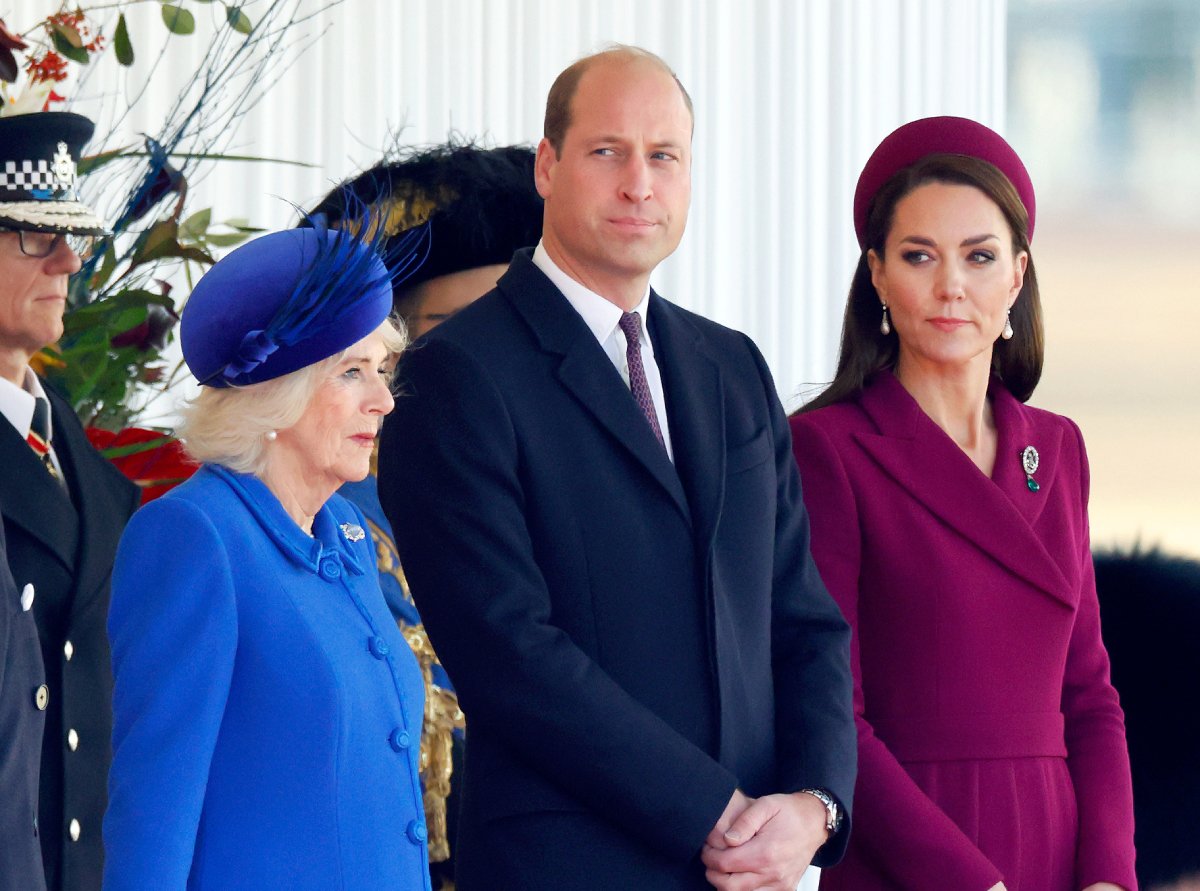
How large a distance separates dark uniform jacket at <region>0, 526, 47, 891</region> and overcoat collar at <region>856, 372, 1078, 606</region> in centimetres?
124

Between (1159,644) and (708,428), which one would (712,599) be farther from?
(1159,644)

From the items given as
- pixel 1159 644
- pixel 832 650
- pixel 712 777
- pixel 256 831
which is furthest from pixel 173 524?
pixel 1159 644

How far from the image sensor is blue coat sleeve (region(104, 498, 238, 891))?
1673mm

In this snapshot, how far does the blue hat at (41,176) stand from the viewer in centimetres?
236

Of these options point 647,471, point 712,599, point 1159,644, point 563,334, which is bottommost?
point 1159,644

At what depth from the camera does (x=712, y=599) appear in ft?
6.68

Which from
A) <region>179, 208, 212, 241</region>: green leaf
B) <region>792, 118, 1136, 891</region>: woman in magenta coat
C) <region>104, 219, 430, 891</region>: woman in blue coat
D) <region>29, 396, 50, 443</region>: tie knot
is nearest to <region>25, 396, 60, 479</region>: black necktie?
<region>29, 396, 50, 443</region>: tie knot

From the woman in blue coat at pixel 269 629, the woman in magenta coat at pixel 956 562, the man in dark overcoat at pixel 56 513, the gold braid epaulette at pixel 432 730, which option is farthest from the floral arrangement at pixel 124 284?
the woman in magenta coat at pixel 956 562

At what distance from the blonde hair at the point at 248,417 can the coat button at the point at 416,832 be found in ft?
1.26

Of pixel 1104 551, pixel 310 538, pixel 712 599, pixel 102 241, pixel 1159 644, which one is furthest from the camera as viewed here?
pixel 1104 551

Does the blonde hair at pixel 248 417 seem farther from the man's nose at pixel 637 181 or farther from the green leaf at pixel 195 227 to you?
the green leaf at pixel 195 227

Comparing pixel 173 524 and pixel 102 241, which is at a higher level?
pixel 102 241

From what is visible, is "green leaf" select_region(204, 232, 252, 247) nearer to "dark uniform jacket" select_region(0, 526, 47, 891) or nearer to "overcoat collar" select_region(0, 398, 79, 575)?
"overcoat collar" select_region(0, 398, 79, 575)

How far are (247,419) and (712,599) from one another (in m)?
0.55
